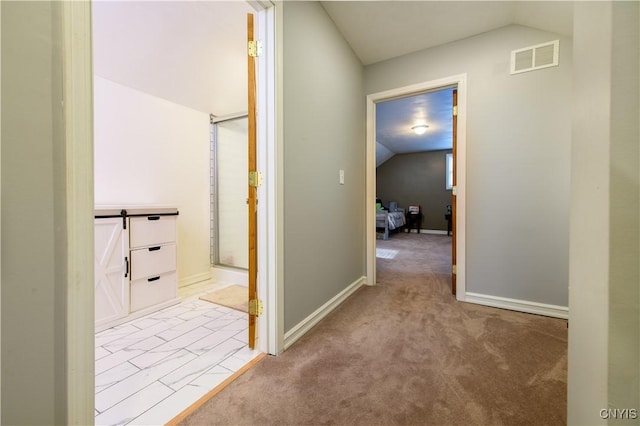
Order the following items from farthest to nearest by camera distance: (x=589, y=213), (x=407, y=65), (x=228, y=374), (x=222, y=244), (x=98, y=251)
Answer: (x=222, y=244)
(x=407, y=65)
(x=98, y=251)
(x=228, y=374)
(x=589, y=213)

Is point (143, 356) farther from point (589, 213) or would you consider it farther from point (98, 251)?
point (589, 213)

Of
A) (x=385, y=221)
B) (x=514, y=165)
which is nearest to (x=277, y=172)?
(x=514, y=165)

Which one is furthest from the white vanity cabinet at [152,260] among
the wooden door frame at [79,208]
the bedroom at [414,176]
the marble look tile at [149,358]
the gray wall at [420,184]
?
the gray wall at [420,184]

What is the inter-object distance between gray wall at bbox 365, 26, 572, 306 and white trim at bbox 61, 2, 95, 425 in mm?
2605

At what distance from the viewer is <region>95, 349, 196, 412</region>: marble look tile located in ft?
3.72

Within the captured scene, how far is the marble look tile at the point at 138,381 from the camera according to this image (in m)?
1.13

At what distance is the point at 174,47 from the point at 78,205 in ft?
6.74

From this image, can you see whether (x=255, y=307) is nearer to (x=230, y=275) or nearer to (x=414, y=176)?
(x=230, y=275)

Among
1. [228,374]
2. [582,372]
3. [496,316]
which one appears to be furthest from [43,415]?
[496,316]

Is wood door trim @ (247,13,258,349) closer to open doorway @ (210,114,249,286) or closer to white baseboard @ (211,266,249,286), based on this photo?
white baseboard @ (211,266,249,286)

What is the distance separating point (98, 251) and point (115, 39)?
1.64 meters

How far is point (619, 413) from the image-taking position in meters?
0.48

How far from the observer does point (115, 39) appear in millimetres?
1887

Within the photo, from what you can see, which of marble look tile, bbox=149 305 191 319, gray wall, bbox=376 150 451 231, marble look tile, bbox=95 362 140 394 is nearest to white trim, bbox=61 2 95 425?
marble look tile, bbox=95 362 140 394
